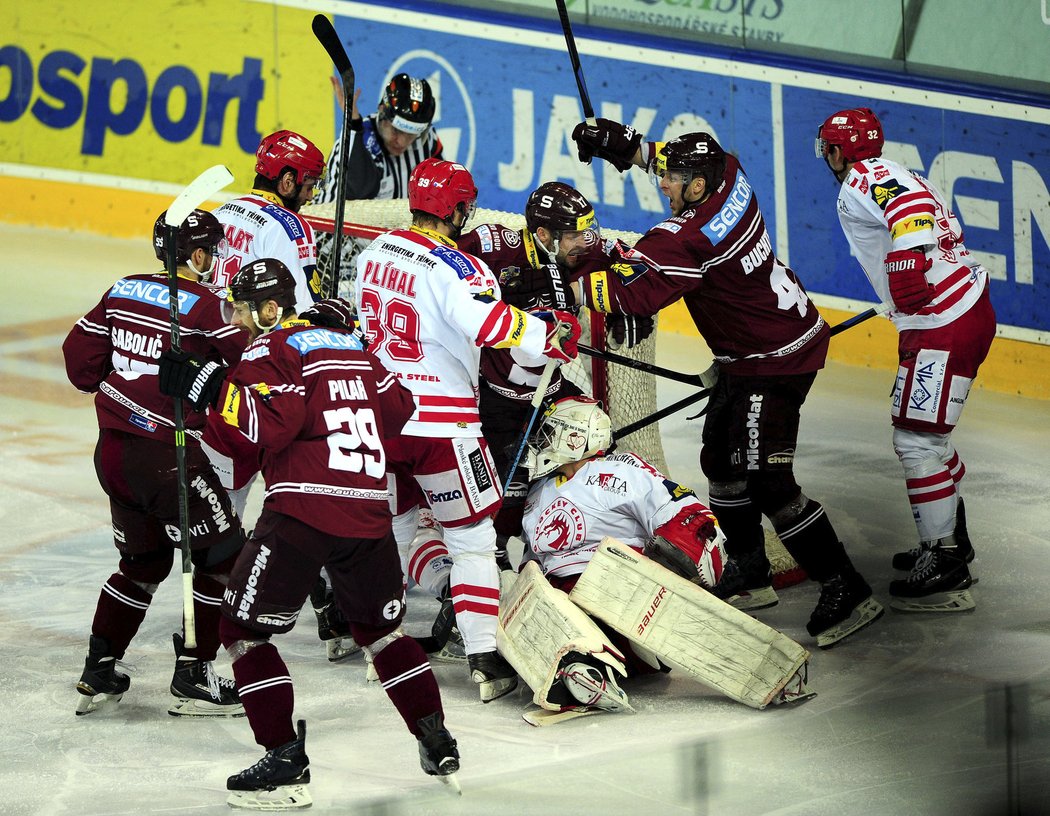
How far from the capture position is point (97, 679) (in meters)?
4.32

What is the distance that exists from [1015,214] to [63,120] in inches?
211

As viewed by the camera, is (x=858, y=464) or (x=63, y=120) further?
(x=63, y=120)

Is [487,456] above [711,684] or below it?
above

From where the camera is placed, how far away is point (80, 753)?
13.2ft

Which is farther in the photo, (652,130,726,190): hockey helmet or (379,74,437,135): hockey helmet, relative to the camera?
(379,74,437,135): hockey helmet

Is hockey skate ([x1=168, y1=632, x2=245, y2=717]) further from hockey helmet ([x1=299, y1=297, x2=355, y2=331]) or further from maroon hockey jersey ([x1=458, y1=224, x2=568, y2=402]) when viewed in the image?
maroon hockey jersey ([x1=458, y1=224, x2=568, y2=402])

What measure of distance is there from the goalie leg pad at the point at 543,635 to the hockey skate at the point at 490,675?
0.04 m

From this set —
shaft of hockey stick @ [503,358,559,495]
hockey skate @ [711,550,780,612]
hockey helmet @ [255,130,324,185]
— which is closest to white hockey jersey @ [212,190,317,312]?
hockey helmet @ [255,130,324,185]

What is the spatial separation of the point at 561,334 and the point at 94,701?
1.65 meters

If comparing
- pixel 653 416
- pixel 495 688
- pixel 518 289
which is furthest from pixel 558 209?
pixel 495 688

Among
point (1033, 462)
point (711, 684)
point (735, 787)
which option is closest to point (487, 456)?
point (711, 684)

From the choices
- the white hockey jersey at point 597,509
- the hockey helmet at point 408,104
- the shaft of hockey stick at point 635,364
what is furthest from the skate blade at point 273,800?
the hockey helmet at point 408,104

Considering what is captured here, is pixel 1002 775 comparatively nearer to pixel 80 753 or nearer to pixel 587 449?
pixel 587 449

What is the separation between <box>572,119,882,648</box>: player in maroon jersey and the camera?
482 cm
